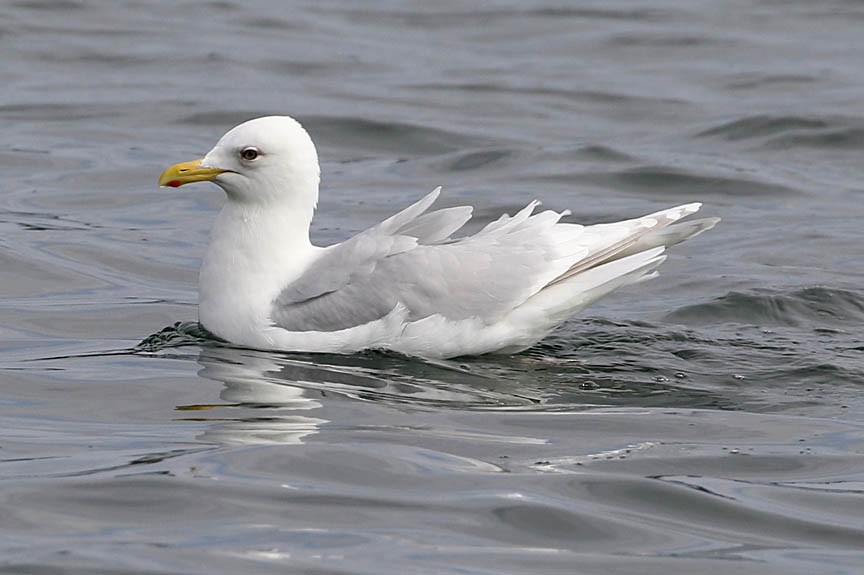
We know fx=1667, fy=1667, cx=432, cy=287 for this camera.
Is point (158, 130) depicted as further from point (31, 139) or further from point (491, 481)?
point (491, 481)

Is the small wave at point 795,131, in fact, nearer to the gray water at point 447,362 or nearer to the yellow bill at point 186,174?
the gray water at point 447,362

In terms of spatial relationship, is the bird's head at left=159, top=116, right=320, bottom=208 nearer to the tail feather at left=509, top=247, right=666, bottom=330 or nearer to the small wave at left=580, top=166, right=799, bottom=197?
the tail feather at left=509, top=247, right=666, bottom=330

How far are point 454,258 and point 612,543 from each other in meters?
2.74

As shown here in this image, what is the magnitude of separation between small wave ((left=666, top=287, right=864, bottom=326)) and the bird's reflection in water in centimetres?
270

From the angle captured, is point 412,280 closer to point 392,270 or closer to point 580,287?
point 392,270

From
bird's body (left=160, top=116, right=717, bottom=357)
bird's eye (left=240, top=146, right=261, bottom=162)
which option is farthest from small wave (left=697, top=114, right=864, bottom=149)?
bird's eye (left=240, top=146, right=261, bottom=162)

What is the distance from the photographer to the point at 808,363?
840 centimetres

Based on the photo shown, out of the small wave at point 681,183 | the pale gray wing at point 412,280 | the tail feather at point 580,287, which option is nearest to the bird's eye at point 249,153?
the pale gray wing at point 412,280

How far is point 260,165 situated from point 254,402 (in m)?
1.60

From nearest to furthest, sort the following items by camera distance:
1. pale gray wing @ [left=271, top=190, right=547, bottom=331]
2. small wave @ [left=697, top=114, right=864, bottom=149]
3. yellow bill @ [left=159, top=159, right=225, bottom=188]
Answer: pale gray wing @ [left=271, top=190, right=547, bottom=331], yellow bill @ [left=159, top=159, right=225, bottom=188], small wave @ [left=697, top=114, right=864, bottom=149]

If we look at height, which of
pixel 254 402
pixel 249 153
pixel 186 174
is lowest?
pixel 254 402

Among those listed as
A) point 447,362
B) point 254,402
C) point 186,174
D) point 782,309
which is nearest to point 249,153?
point 186,174

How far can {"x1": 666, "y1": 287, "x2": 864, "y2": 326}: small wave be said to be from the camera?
31.3ft

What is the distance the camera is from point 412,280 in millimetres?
8156
